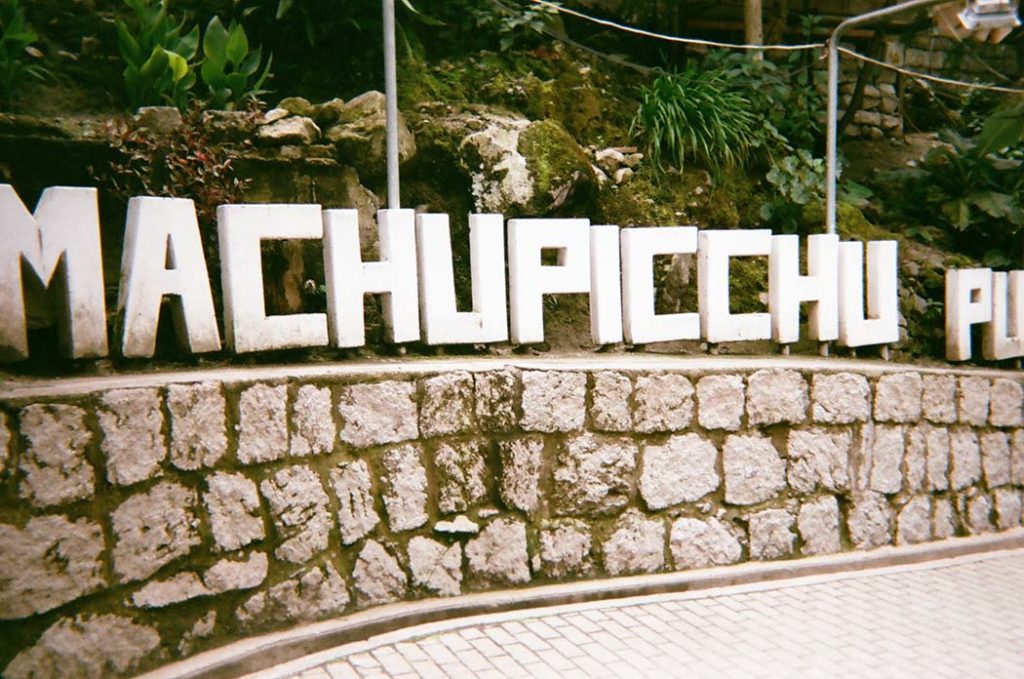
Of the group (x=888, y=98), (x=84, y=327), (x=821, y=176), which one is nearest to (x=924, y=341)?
(x=821, y=176)

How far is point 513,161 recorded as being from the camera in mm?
6039

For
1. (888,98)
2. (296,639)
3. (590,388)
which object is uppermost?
(888,98)

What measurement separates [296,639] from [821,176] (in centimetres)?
570

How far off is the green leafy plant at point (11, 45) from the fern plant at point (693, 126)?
433cm

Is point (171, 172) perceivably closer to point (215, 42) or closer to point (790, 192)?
point (215, 42)

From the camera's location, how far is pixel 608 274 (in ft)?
17.7

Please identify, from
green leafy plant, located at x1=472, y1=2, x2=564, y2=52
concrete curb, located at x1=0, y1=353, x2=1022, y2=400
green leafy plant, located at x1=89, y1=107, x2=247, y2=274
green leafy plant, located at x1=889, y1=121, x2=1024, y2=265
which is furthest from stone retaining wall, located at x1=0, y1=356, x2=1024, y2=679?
green leafy plant, located at x1=472, y1=2, x2=564, y2=52

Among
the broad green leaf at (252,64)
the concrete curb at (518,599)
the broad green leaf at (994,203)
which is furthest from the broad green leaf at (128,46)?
the broad green leaf at (994,203)

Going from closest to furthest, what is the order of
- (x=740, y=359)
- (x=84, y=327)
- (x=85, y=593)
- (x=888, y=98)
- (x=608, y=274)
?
(x=85, y=593) → (x=84, y=327) → (x=608, y=274) → (x=740, y=359) → (x=888, y=98)

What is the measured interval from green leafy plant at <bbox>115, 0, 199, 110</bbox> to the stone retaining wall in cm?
205

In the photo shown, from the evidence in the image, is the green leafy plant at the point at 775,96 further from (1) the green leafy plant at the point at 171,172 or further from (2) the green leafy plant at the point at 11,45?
(2) the green leafy plant at the point at 11,45

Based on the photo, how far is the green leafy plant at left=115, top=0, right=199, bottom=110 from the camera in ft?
17.0

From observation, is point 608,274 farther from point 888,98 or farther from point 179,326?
point 888,98

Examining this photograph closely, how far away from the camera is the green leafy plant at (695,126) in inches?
284
